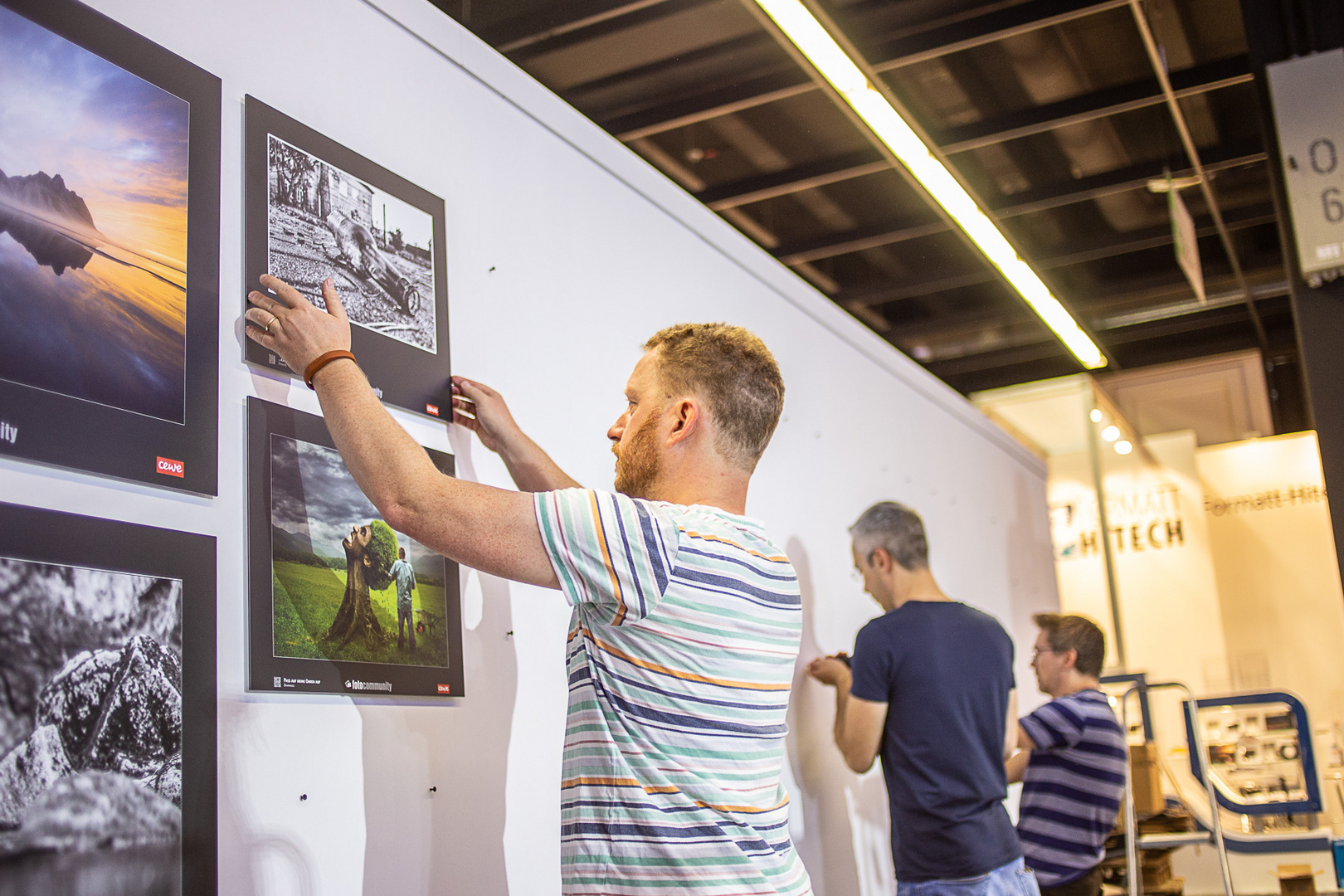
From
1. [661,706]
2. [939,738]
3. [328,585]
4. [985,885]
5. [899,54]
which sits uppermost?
[899,54]

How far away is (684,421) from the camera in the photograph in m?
1.61

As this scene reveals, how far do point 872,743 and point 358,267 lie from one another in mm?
1974

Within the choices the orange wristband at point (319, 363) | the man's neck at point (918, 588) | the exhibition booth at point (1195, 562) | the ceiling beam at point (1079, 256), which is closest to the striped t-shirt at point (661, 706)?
the orange wristband at point (319, 363)

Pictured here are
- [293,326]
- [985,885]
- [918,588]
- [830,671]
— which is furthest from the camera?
[830,671]

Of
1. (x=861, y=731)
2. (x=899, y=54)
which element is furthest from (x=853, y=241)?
(x=861, y=731)

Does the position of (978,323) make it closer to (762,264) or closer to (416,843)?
(762,264)

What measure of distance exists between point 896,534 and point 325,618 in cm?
207

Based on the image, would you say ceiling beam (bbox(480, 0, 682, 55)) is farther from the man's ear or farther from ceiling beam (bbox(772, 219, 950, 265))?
the man's ear

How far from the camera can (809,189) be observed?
6883 millimetres

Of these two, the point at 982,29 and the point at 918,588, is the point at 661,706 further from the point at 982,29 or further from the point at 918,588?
the point at 982,29

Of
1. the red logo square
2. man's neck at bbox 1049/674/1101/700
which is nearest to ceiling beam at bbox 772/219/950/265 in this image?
man's neck at bbox 1049/674/1101/700

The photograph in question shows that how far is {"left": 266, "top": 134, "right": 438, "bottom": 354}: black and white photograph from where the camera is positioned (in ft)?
5.56

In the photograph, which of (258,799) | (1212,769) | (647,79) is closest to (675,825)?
(258,799)

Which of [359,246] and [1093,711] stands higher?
[359,246]
